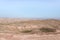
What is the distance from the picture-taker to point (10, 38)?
21203mm

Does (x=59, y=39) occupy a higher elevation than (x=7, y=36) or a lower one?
lower

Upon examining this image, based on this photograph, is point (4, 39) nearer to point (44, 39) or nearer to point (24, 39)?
point (24, 39)

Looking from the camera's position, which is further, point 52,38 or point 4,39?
point 52,38

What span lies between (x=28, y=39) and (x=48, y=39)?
8.26 ft

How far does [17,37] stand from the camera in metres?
21.8

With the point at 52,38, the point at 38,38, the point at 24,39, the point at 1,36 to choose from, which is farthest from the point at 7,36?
the point at 52,38

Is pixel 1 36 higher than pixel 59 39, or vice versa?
pixel 1 36

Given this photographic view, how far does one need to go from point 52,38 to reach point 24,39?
3.74m

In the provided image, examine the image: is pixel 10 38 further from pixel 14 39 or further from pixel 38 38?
pixel 38 38

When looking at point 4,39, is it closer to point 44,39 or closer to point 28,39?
point 28,39

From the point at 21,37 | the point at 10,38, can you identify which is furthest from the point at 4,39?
the point at 21,37

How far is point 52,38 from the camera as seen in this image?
72.9ft

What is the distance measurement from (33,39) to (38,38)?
3.11ft

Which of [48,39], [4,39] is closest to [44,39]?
[48,39]
